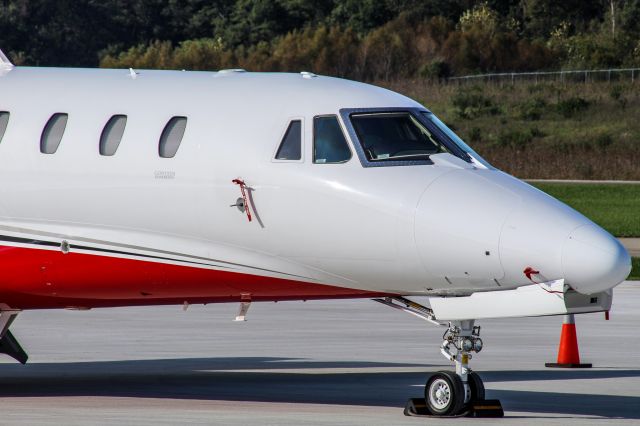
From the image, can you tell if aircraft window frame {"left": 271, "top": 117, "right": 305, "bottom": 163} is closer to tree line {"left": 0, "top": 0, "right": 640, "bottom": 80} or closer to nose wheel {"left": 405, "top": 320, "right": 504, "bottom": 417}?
nose wheel {"left": 405, "top": 320, "right": 504, "bottom": 417}

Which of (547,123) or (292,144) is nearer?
(292,144)

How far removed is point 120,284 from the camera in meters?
16.5

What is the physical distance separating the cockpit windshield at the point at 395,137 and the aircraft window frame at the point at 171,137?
70.2 inches

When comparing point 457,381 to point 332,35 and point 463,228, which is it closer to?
point 463,228

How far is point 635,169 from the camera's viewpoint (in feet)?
228

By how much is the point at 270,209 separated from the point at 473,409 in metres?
2.74

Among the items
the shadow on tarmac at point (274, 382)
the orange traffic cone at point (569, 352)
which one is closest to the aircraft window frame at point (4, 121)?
the shadow on tarmac at point (274, 382)

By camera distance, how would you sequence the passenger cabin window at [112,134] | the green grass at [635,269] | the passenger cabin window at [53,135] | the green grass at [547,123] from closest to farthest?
the passenger cabin window at [112,134] → the passenger cabin window at [53,135] → the green grass at [635,269] → the green grass at [547,123]

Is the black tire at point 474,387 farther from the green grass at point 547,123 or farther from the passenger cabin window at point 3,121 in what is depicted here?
the green grass at point 547,123

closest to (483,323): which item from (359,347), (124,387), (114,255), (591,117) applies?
(359,347)

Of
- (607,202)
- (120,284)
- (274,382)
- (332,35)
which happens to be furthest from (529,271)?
(332,35)

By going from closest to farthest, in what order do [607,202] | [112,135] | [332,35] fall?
1. [112,135]
2. [607,202]
3. [332,35]

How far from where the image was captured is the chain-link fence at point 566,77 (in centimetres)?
9231

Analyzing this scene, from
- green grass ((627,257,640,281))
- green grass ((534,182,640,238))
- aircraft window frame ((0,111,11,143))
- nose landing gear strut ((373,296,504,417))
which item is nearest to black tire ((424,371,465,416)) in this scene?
nose landing gear strut ((373,296,504,417))
